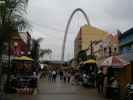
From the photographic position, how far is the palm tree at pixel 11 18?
84.1 feet

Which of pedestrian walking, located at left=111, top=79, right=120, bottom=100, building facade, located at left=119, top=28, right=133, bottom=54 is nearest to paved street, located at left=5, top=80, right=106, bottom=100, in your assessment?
pedestrian walking, located at left=111, top=79, right=120, bottom=100

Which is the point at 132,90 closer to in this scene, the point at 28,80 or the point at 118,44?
the point at 28,80

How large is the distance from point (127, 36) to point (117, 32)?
15.1 ft

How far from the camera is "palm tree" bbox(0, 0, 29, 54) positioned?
25625mm

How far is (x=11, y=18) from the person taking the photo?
91.2 ft

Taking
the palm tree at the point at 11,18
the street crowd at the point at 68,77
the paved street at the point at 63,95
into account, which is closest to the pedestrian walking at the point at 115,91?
the paved street at the point at 63,95

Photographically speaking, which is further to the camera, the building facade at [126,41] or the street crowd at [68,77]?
the street crowd at [68,77]

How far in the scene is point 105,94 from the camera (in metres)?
31.2

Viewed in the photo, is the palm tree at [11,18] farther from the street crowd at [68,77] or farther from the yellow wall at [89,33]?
the yellow wall at [89,33]

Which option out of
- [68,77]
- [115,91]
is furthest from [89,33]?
[115,91]

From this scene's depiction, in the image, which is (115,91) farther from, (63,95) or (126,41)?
(126,41)

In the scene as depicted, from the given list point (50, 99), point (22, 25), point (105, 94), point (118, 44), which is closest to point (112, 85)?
point (105, 94)

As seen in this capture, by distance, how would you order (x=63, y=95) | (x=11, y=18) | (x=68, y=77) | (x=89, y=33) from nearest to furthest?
(x=11, y=18) → (x=63, y=95) → (x=68, y=77) → (x=89, y=33)

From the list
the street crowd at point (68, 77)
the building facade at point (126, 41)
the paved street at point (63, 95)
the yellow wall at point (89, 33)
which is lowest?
the paved street at point (63, 95)
